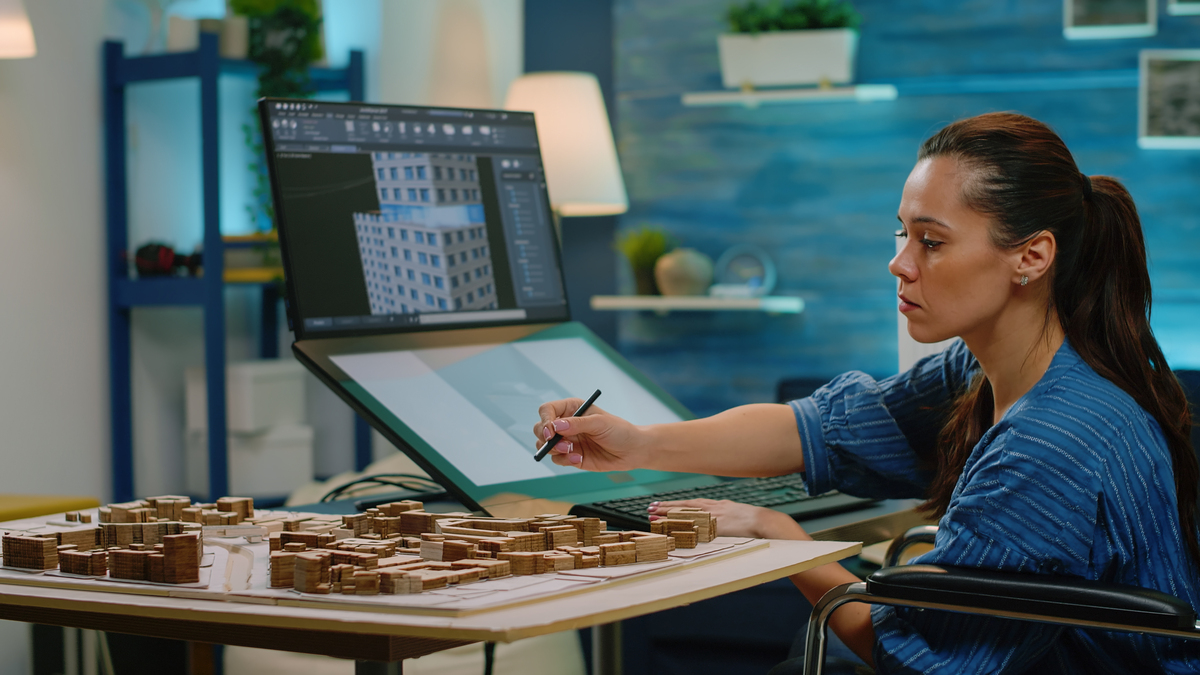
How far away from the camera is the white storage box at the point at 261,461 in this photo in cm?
338

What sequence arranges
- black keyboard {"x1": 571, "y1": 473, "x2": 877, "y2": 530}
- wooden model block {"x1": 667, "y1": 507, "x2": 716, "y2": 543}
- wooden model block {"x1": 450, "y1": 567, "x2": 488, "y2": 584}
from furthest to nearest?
1. black keyboard {"x1": 571, "y1": 473, "x2": 877, "y2": 530}
2. wooden model block {"x1": 667, "y1": 507, "x2": 716, "y2": 543}
3. wooden model block {"x1": 450, "y1": 567, "x2": 488, "y2": 584}

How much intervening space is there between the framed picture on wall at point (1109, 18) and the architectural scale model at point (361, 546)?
2.67 meters

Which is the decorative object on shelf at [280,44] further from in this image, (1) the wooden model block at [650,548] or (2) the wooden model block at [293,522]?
(1) the wooden model block at [650,548]

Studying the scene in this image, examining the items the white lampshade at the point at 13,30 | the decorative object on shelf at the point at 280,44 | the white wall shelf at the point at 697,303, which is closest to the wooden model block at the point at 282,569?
the white lampshade at the point at 13,30

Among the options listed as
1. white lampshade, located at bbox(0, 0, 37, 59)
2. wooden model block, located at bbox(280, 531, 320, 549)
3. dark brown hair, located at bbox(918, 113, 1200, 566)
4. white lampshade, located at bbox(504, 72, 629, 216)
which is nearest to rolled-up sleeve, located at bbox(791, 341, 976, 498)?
dark brown hair, located at bbox(918, 113, 1200, 566)

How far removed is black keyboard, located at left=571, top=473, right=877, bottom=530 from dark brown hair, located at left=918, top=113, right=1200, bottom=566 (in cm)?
36

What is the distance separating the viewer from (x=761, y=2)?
3.62 m

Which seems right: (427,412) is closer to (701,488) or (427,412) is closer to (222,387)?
(701,488)

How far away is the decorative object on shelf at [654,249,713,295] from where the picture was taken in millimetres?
3520

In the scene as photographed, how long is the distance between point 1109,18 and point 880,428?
91.7 inches

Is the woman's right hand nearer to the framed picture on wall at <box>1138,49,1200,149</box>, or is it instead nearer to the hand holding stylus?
the hand holding stylus

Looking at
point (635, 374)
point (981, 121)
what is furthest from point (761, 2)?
point (981, 121)

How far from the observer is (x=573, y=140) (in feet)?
10.8

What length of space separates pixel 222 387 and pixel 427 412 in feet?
6.54
